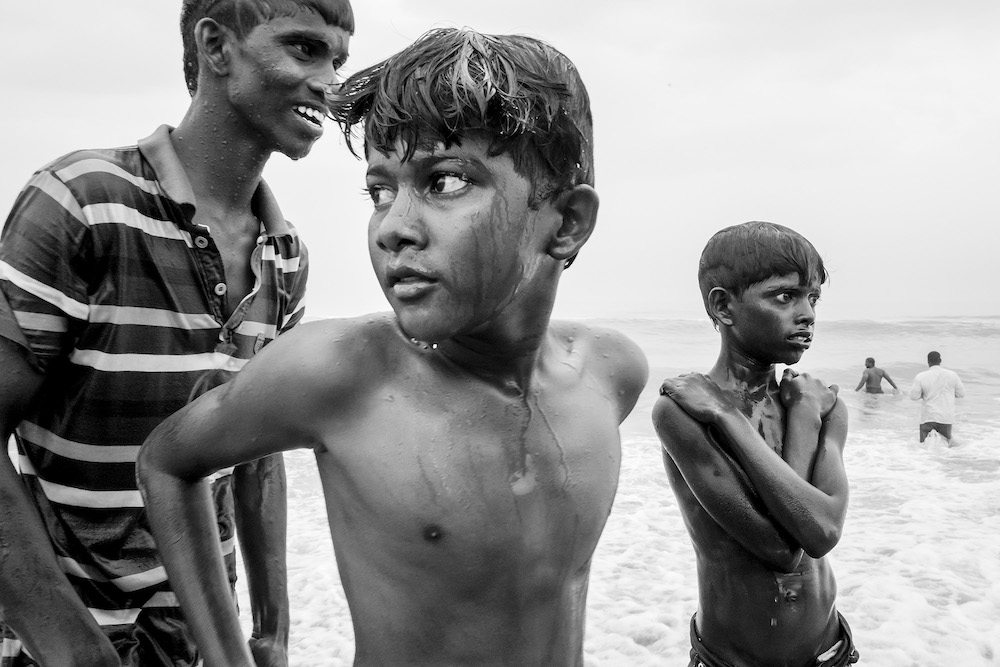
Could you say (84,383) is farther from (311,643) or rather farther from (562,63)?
(311,643)

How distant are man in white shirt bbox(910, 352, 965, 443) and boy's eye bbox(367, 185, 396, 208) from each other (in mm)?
13441

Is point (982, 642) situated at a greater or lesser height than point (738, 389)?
lesser

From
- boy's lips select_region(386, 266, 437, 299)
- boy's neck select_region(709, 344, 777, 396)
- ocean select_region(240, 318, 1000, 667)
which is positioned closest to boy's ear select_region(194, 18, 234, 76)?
boy's lips select_region(386, 266, 437, 299)

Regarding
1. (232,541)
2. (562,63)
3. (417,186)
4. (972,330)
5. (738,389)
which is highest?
(562,63)

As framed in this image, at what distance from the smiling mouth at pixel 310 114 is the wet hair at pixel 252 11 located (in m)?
0.23

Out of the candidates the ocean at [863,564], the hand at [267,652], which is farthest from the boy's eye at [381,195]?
the ocean at [863,564]

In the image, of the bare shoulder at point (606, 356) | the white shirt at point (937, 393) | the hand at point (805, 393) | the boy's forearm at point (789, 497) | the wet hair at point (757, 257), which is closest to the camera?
the bare shoulder at point (606, 356)

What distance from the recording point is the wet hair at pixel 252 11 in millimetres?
2069

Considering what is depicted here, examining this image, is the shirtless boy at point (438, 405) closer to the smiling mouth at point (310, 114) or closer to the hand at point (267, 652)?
the hand at point (267, 652)

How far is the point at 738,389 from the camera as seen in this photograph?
2.86 metres

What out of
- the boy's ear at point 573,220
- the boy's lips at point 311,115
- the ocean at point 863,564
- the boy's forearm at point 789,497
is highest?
the boy's lips at point 311,115

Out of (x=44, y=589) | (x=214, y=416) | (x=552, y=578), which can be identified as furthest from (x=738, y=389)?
(x=44, y=589)

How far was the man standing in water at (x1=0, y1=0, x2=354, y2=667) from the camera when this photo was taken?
1585 mm

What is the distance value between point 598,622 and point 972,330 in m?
36.1
